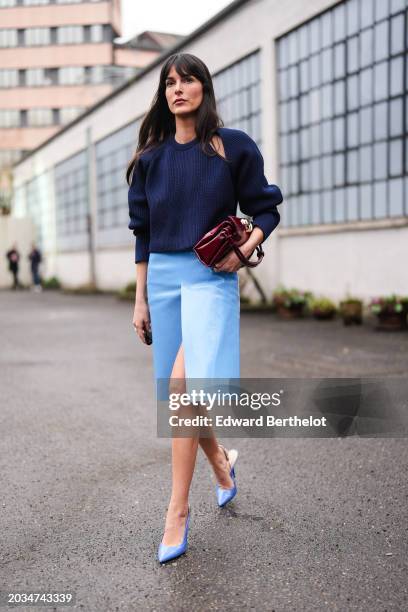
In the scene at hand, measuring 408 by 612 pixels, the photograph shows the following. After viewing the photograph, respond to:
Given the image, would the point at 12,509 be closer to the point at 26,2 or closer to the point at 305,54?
the point at 305,54

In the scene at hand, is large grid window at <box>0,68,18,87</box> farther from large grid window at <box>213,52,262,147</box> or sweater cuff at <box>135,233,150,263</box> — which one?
sweater cuff at <box>135,233,150,263</box>

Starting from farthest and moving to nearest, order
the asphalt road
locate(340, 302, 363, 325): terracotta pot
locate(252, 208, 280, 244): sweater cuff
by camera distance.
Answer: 1. locate(340, 302, 363, 325): terracotta pot
2. locate(252, 208, 280, 244): sweater cuff
3. the asphalt road

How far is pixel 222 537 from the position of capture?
3.03m

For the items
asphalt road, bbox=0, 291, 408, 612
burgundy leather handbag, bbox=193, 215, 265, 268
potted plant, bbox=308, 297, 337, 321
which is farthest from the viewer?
potted plant, bbox=308, 297, 337, 321

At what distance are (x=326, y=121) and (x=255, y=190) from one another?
10768mm

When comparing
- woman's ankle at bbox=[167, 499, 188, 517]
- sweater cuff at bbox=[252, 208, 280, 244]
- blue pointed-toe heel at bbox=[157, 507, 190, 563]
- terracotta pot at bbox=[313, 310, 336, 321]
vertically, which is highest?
sweater cuff at bbox=[252, 208, 280, 244]

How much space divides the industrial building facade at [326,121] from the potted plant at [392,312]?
35.5 inches

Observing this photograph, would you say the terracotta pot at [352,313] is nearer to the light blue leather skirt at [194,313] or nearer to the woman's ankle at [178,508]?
the light blue leather skirt at [194,313]

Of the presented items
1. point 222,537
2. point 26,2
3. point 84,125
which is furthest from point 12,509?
point 26,2

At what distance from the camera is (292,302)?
1273 centimetres

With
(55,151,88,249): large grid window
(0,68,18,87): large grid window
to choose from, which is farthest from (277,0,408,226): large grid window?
(0,68,18,87): large grid window

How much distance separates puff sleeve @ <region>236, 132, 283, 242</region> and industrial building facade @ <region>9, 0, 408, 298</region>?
7.09m

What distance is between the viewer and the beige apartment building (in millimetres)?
54188

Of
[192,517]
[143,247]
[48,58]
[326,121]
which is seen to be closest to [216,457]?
[192,517]
